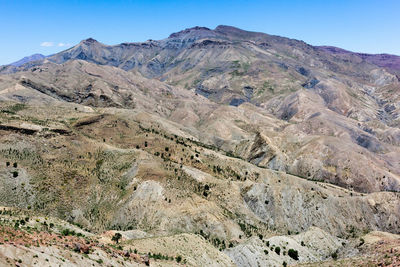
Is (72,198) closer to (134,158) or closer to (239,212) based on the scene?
(134,158)

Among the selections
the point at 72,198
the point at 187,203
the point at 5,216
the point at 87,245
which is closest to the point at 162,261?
the point at 87,245

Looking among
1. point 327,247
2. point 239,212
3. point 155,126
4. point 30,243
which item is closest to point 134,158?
point 239,212

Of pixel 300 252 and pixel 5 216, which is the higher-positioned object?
pixel 5 216

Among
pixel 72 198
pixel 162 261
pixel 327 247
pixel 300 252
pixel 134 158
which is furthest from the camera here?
pixel 134 158

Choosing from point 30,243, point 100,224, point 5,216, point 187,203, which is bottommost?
point 100,224

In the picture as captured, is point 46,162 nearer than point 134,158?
Yes

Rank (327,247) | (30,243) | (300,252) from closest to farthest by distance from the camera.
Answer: (30,243) → (300,252) → (327,247)

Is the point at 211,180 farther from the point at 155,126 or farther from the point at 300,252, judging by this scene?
the point at 155,126

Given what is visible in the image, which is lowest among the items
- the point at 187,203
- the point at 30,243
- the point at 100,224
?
the point at 100,224

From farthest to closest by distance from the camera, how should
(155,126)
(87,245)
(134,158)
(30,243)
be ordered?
1. (155,126)
2. (134,158)
3. (87,245)
4. (30,243)
